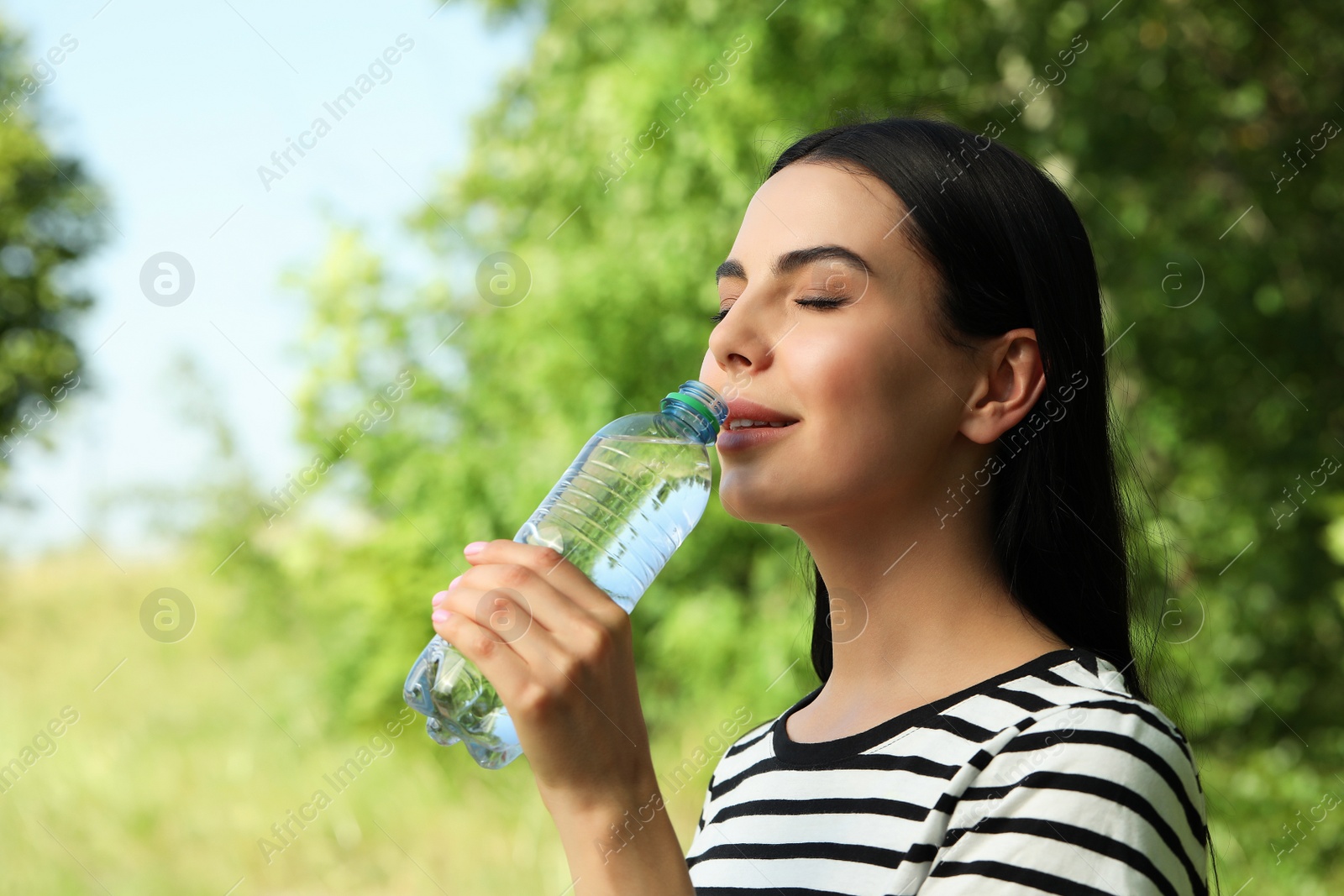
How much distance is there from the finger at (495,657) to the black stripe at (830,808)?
45 cm

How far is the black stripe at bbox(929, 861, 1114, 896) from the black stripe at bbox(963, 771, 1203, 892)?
77 millimetres

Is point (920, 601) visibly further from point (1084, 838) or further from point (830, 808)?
point (1084, 838)

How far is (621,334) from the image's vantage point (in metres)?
4.52

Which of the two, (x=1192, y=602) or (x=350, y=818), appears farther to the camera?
(x=350, y=818)

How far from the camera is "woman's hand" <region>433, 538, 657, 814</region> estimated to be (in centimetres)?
101

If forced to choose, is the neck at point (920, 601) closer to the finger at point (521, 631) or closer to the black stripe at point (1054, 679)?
the black stripe at point (1054, 679)

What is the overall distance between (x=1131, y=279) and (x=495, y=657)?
12.0ft

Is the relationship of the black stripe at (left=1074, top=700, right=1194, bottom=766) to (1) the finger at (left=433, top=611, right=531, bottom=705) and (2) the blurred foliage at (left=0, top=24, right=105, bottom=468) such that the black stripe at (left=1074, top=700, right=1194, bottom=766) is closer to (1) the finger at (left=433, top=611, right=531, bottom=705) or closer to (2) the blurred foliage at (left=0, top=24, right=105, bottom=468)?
(1) the finger at (left=433, top=611, right=531, bottom=705)

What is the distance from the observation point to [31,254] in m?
10.1

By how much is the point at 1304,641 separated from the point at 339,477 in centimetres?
430

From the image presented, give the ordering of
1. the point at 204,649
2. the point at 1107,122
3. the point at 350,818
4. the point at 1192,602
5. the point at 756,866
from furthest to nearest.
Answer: the point at 204,649, the point at 350,818, the point at 1192,602, the point at 1107,122, the point at 756,866

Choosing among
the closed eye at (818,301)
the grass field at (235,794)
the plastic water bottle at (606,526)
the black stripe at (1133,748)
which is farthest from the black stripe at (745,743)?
the grass field at (235,794)

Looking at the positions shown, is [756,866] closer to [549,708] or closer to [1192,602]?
[549,708]

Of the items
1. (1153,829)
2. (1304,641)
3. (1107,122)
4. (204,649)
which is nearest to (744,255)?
(1153,829)
